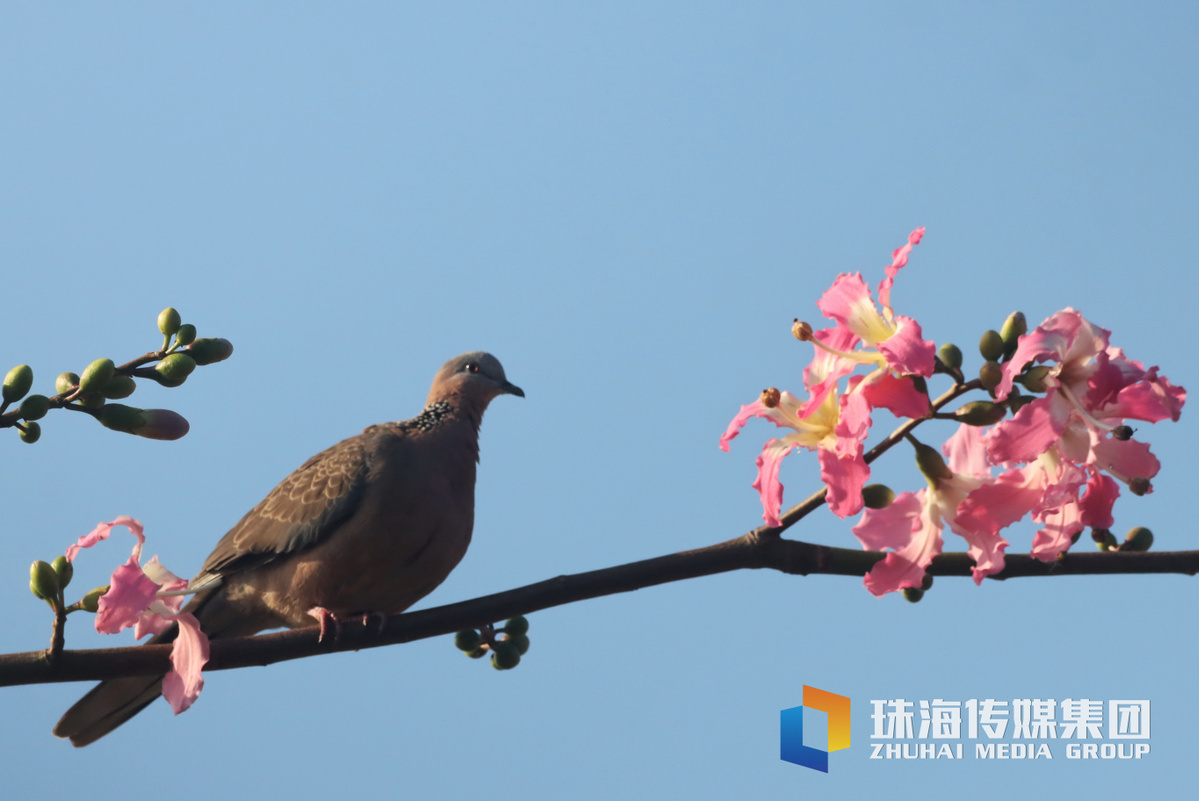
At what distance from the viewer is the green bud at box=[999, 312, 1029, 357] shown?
68.0 inches

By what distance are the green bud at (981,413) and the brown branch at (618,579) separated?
30 cm

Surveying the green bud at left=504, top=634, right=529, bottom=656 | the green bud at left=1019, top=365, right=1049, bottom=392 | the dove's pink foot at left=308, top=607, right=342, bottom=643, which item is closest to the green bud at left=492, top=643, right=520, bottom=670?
the green bud at left=504, top=634, right=529, bottom=656

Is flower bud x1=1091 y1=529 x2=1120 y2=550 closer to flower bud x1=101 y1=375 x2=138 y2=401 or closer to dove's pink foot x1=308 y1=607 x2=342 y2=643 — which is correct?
dove's pink foot x1=308 y1=607 x2=342 y2=643

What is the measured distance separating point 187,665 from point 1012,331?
1.85 metres

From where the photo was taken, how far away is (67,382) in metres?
2.12

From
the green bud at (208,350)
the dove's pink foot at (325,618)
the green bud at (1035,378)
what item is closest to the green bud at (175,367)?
the green bud at (208,350)

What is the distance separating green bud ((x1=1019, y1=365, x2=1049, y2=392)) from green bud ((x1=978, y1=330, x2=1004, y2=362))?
0.20 feet

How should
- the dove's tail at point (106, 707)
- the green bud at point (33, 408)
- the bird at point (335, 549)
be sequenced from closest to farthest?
the green bud at point (33, 408)
the dove's tail at point (106, 707)
the bird at point (335, 549)

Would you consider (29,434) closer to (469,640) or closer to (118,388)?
(118,388)

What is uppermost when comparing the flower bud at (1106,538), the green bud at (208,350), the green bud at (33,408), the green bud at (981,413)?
the green bud at (208,350)

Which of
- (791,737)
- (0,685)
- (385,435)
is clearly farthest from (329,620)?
(791,737)

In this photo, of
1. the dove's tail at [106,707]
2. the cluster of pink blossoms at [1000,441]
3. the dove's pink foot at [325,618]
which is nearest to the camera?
the cluster of pink blossoms at [1000,441]

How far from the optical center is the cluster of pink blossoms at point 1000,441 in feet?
5.30

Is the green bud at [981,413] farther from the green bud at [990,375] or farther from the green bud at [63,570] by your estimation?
the green bud at [63,570]
